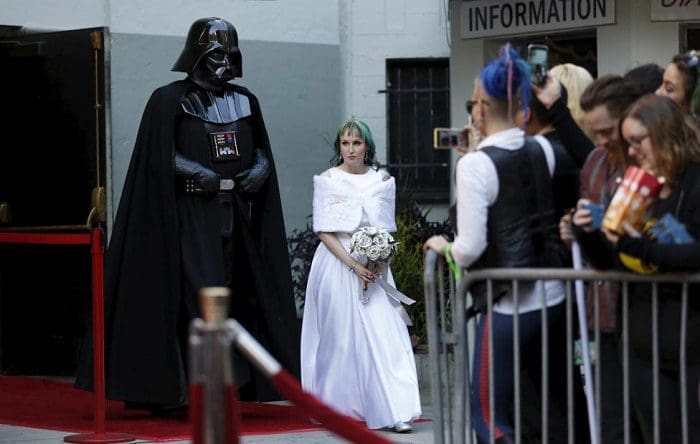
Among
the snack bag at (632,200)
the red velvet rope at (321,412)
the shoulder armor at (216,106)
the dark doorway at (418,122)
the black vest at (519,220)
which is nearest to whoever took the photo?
the red velvet rope at (321,412)

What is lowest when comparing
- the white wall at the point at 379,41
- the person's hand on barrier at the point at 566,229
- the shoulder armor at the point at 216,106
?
the person's hand on barrier at the point at 566,229

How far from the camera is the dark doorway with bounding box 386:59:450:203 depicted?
45.6 ft

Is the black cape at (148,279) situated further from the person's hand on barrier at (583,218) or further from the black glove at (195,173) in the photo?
the person's hand on barrier at (583,218)

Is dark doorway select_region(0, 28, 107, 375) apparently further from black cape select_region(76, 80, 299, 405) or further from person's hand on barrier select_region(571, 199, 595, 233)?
person's hand on barrier select_region(571, 199, 595, 233)

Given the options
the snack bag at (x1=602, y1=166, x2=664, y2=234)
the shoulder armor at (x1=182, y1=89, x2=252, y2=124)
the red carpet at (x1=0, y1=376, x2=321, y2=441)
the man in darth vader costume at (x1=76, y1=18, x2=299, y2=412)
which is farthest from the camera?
the shoulder armor at (x1=182, y1=89, x2=252, y2=124)

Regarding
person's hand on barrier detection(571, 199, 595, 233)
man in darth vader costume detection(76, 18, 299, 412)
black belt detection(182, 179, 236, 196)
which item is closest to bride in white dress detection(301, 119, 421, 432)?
man in darth vader costume detection(76, 18, 299, 412)

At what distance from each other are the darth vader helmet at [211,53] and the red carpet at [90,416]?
1983 mm

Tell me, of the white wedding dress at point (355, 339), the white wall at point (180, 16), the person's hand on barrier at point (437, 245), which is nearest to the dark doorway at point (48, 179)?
the white wall at point (180, 16)

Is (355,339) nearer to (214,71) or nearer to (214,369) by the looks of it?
(214,71)

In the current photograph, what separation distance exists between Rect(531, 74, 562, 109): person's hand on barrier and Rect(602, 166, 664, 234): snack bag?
843mm

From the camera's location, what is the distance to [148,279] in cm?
1012

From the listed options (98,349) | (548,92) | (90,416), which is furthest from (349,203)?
(548,92)

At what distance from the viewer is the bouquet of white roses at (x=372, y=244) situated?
→ 9930 millimetres

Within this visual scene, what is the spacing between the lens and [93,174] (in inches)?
450
